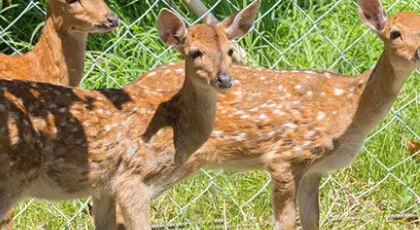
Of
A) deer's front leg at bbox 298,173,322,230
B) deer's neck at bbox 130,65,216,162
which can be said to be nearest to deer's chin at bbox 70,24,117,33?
deer's neck at bbox 130,65,216,162

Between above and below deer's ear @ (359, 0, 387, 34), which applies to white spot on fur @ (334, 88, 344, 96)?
below

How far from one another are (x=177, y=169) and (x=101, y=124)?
42 centimetres

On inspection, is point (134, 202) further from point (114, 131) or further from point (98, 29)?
point (98, 29)

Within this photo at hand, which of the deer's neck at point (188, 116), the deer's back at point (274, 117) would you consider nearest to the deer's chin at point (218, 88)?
the deer's neck at point (188, 116)

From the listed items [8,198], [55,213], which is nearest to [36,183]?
[8,198]

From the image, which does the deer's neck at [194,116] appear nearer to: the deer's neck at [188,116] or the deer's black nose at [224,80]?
the deer's neck at [188,116]

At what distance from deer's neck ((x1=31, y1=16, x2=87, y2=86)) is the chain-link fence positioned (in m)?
0.20

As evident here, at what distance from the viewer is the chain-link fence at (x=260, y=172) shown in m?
7.29

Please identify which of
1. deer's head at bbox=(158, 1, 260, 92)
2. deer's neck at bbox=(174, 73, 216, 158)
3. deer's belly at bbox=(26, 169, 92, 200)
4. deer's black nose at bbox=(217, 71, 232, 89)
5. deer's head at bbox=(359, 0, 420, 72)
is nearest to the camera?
deer's belly at bbox=(26, 169, 92, 200)

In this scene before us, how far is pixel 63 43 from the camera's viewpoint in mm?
7254

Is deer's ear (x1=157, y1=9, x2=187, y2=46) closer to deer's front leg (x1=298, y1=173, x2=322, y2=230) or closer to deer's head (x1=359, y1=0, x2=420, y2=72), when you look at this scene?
deer's head (x1=359, y1=0, x2=420, y2=72)

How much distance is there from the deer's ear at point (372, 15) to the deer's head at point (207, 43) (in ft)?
1.92

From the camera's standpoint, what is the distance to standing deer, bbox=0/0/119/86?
709 centimetres

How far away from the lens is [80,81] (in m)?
7.36
